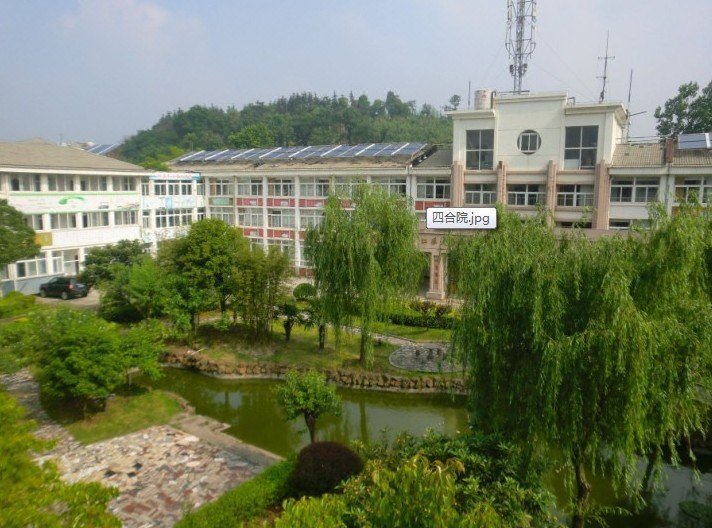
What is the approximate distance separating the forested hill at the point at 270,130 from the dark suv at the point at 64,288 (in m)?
28.7

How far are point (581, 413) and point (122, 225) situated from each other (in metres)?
22.8

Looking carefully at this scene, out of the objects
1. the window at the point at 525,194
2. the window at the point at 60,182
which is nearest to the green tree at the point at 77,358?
the window at the point at 60,182

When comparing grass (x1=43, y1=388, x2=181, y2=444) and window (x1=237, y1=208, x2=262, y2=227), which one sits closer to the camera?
grass (x1=43, y1=388, x2=181, y2=444)

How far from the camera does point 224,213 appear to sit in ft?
92.9

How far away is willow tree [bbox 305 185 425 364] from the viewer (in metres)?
13.2

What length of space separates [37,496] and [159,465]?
5144 millimetres

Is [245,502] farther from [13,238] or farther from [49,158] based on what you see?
[49,158]

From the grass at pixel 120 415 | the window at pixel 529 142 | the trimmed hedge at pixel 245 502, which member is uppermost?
the window at pixel 529 142

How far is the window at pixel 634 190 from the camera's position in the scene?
18500 mm

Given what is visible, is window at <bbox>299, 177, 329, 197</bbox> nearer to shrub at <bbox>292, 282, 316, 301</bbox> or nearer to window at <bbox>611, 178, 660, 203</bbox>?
shrub at <bbox>292, 282, 316, 301</bbox>

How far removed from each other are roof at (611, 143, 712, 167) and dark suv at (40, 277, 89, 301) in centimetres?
2016

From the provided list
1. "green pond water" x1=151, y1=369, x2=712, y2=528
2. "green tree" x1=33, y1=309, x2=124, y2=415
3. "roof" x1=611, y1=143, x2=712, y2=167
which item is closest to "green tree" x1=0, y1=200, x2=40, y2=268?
"green tree" x1=33, y1=309, x2=124, y2=415

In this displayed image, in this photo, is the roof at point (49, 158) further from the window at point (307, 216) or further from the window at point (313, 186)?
the window at point (307, 216)

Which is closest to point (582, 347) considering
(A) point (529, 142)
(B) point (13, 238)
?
(B) point (13, 238)
